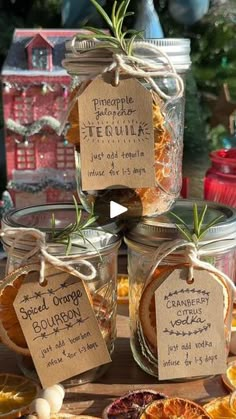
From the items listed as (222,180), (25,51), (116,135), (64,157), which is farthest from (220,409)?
(25,51)

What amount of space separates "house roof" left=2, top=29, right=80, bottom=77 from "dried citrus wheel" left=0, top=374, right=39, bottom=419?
1.99 feet

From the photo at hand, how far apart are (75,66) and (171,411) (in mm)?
354

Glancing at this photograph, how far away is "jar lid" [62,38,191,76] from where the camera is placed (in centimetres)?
59

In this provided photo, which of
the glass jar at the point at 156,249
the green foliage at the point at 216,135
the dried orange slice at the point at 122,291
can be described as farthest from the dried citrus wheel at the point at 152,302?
the green foliage at the point at 216,135

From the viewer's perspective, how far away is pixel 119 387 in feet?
2.08

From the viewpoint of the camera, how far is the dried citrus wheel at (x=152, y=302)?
591mm

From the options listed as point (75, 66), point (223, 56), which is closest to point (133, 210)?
point (75, 66)

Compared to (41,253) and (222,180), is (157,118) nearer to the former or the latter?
(41,253)

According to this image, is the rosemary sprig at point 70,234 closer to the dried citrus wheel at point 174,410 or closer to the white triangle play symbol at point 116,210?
the white triangle play symbol at point 116,210

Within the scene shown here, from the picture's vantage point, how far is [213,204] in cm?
70

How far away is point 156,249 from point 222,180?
0.32 meters

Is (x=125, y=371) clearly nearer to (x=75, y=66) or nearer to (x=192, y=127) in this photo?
(x=75, y=66)

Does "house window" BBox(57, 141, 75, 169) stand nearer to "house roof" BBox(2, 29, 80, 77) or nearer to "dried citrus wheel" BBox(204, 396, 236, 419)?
"house roof" BBox(2, 29, 80, 77)

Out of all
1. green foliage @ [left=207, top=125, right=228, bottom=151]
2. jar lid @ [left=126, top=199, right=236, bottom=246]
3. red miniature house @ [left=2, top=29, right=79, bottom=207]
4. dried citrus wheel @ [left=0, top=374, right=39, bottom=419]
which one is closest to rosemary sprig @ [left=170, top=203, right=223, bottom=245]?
jar lid @ [left=126, top=199, right=236, bottom=246]
